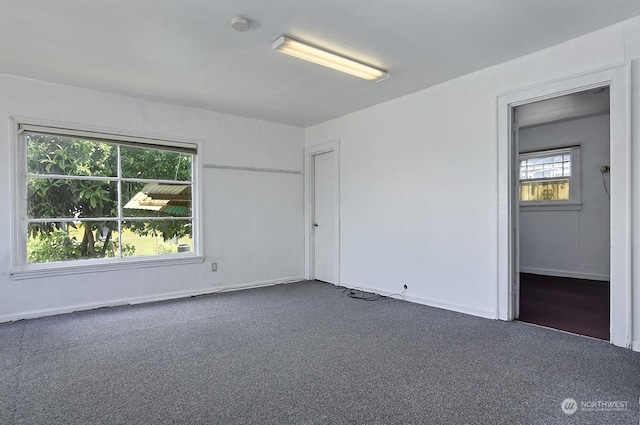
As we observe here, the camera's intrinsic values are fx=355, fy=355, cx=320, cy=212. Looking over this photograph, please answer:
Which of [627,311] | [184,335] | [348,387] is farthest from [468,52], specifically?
[184,335]

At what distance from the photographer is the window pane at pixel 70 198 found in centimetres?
408

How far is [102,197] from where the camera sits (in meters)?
4.46

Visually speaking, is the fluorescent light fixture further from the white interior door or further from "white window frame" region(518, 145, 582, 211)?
"white window frame" region(518, 145, 582, 211)

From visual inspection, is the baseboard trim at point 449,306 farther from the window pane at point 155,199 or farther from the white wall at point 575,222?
the white wall at point 575,222

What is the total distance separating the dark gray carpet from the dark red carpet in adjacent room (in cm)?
38

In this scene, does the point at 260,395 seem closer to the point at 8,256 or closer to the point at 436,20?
the point at 436,20

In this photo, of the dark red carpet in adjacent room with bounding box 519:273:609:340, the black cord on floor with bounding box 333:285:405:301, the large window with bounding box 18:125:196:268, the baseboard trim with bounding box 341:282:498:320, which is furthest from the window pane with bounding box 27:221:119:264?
the dark red carpet in adjacent room with bounding box 519:273:609:340

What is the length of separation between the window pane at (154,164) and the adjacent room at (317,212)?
3cm

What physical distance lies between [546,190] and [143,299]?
6.87 metres

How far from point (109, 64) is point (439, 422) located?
4.15m

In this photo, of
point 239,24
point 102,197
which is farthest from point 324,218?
point 239,24

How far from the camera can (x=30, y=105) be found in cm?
396

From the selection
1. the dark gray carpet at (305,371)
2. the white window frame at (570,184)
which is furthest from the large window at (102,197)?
the white window frame at (570,184)

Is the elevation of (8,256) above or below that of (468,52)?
below
